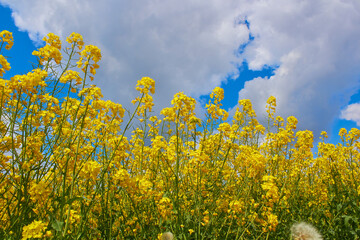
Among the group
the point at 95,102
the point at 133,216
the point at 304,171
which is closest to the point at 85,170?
the point at 95,102

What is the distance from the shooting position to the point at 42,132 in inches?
107

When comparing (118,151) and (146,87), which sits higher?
(146,87)

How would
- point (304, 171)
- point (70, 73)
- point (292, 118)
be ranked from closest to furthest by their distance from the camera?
point (70, 73)
point (292, 118)
point (304, 171)

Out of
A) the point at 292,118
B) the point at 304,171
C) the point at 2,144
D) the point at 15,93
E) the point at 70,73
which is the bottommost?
the point at 2,144

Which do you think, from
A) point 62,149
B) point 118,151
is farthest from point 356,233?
point 62,149

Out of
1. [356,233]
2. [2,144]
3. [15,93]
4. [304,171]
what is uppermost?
[304,171]

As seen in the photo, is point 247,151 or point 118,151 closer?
point 118,151

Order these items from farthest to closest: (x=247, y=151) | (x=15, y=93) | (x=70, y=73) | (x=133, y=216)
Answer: (x=247, y=151) < (x=133, y=216) < (x=70, y=73) < (x=15, y=93)

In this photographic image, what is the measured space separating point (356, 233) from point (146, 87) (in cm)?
323

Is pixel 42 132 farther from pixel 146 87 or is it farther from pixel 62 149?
pixel 146 87

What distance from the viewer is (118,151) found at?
2914 millimetres

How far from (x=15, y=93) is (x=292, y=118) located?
466cm

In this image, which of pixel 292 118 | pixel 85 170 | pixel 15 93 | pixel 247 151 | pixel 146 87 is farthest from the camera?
pixel 292 118

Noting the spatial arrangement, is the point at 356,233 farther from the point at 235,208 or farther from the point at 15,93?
the point at 15,93
